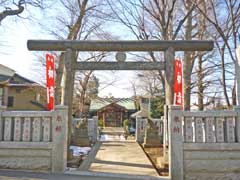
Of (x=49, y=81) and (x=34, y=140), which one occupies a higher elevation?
(x=49, y=81)

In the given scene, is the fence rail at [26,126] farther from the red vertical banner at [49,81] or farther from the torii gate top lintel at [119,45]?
the torii gate top lintel at [119,45]

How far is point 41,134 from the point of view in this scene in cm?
816

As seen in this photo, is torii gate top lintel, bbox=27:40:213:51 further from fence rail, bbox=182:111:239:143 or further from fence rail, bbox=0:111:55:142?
fence rail, bbox=182:111:239:143

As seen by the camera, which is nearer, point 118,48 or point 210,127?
point 210,127

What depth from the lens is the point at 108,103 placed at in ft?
150

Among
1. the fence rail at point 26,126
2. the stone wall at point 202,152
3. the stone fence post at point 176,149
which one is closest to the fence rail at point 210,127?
the stone wall at point 202,152

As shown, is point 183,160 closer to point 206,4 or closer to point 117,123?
point 206,4

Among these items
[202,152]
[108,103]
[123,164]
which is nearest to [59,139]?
[123,164]

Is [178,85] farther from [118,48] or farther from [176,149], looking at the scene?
[176,149]

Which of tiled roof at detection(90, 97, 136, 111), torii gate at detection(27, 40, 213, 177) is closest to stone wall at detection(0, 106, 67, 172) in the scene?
torii gate at detection(27, 40, 213, 177)

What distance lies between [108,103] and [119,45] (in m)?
36.3

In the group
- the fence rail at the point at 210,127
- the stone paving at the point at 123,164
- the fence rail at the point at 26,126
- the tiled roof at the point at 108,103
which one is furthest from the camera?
the tiled roof at the point at 108,103

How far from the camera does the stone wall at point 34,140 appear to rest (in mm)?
7973

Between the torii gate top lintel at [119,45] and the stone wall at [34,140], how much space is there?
249 centimetres
